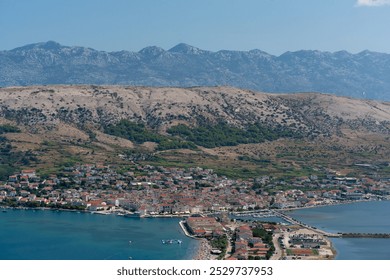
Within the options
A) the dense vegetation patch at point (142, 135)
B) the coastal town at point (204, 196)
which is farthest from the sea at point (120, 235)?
the dense vegetation patch at point (142, 135)

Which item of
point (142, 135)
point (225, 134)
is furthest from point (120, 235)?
point (225, 134)

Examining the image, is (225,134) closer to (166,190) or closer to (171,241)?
(166,190)

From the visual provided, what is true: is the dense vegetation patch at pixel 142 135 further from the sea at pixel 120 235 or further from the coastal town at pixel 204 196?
the sea at pixel 120 235

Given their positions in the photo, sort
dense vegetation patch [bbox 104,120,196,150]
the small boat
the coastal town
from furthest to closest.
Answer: dense vegetation patch [bbox 104,120,196,150] → the coastal town → the small boat

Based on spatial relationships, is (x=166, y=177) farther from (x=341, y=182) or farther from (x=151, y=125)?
(x=151, y=125)

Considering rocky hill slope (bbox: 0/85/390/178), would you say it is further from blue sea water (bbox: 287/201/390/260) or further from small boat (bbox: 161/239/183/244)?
small boat (bbox: 161/239/183/244)

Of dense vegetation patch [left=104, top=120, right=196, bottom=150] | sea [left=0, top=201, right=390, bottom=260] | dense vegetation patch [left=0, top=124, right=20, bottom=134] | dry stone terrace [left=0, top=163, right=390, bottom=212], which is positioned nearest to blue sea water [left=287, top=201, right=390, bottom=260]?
sea [left=0, top=201, right=390, bottom=260]
